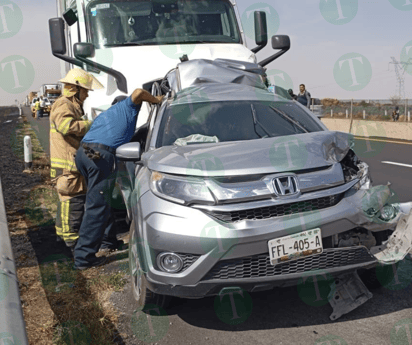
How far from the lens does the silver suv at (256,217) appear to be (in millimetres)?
3654

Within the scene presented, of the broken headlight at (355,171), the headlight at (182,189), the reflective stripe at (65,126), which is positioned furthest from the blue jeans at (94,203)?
the broken headlight at (355,171)

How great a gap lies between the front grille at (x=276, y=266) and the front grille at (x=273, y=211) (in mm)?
268

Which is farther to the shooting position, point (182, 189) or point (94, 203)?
point (94, 203)

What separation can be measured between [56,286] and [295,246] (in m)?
2.49

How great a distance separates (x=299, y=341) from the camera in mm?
3693

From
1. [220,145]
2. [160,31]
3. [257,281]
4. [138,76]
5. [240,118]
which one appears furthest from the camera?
[160,31]

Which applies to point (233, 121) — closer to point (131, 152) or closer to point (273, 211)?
point (131, 152)

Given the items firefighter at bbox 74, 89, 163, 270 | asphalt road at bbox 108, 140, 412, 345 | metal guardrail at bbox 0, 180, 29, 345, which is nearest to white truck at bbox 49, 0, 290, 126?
firefighter at bbox 74, 89, 163, 270

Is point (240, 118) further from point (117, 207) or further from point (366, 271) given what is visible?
point (117, 207)

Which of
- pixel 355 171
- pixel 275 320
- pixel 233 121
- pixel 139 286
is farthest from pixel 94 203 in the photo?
pixel 355 171

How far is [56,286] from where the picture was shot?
200 inches

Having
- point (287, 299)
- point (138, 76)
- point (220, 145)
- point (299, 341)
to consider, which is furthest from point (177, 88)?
point (299, 341)

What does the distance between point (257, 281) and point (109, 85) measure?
4554mm

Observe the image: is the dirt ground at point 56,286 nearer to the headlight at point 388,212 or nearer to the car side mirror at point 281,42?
the headlight at point 388,212
